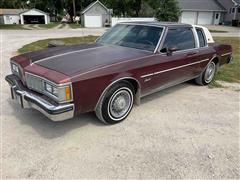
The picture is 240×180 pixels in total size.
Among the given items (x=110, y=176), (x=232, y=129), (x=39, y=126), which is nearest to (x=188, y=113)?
(x=232, y=129)

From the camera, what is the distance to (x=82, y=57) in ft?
11.5

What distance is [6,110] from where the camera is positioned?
402 centimetres

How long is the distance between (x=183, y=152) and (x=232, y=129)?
3.94ft

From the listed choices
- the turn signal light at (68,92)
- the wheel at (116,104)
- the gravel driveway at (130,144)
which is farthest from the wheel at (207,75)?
the turn signal light at (68,92)

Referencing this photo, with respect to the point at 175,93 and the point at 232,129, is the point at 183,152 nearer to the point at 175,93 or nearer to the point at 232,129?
the point at 232,129

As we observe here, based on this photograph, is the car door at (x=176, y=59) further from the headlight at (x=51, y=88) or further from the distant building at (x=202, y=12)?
the distant building at (x=202, y=12)

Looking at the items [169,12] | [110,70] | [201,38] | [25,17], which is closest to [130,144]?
[110,70]

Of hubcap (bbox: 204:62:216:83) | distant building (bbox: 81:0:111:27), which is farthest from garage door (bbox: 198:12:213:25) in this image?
hubcap (bbox: 204:62:216:83)

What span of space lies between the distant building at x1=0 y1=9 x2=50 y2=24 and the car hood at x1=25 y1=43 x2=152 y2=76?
1984 inches

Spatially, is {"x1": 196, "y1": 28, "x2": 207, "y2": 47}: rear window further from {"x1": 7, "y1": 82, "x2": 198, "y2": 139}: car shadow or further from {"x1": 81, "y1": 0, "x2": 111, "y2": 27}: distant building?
{"x1": 81, "y1": 0, "x2": 111, "y2": 27}: distant building

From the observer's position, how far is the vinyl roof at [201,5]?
39069 millimetres

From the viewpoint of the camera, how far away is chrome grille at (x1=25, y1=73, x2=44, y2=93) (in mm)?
3057

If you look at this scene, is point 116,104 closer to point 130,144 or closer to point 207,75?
point 130,144

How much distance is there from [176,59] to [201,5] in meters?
41.9
